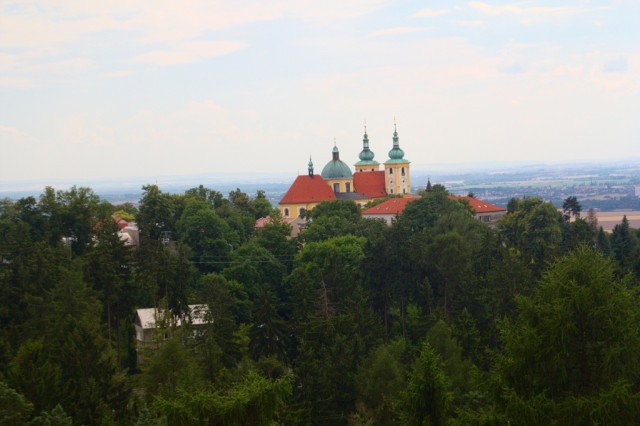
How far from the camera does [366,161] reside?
149m

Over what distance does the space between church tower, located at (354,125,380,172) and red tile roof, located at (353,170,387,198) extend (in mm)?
6679

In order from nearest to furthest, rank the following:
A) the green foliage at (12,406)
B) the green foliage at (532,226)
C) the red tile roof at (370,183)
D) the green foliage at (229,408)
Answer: the green foliage at (229,408), the green foliage at (12,406), the green foliage at (532,226), the red tile roof at (370,183)

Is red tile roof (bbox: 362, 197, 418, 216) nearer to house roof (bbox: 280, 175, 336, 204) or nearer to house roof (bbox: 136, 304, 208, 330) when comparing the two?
house roof (bbox: 280, 175, 336, 204)

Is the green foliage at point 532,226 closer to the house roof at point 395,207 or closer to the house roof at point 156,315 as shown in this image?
the house roof at point 395,207

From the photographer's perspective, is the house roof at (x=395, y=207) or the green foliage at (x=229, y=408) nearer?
the green foliage at (x=229, y=408)

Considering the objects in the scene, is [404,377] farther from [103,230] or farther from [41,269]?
[103,230]

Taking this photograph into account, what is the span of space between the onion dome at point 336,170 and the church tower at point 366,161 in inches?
354

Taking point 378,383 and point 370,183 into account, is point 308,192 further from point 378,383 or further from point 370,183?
point 378,383

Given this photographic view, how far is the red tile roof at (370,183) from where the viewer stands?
136 m

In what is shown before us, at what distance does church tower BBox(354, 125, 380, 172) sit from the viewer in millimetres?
148000

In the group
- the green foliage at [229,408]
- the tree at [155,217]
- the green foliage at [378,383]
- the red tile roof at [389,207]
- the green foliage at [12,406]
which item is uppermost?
the tree at [155,217]

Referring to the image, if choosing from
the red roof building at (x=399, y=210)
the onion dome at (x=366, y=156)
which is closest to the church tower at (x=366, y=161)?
the onion dome at (x=366, y=156)

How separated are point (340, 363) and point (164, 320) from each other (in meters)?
8.68

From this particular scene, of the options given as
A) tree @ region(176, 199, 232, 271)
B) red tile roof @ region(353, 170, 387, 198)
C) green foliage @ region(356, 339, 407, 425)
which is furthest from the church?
green foliage @ region(356, 339, 407, 425)
